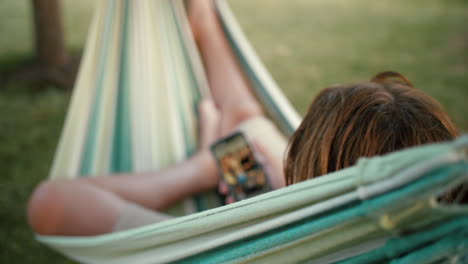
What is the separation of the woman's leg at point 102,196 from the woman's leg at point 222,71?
0.26 meters

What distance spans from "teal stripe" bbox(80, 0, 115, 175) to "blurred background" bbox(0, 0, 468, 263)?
0.41 meters

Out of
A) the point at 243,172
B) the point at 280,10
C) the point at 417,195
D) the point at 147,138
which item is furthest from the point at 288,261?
the point at 280,10

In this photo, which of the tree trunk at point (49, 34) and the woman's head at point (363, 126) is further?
the tree trunk at point (49, 34)

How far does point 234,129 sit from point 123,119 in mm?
399

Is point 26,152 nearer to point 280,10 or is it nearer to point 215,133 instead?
point 215,133

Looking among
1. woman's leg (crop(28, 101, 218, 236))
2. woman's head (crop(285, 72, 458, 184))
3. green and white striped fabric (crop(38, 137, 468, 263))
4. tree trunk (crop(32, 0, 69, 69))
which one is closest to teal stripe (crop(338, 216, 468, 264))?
green and white striped fabric (crop(38, 137, 468, 263))

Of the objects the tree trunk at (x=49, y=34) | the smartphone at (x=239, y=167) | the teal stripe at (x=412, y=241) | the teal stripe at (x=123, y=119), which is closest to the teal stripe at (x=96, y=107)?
the teal stripe at (x=123, y=119)

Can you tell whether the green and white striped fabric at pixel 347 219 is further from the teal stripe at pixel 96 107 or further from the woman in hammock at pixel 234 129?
the teal stripe at pixel 96 107

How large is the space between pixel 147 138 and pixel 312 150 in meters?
0.78

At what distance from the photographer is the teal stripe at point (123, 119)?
4.66 feet

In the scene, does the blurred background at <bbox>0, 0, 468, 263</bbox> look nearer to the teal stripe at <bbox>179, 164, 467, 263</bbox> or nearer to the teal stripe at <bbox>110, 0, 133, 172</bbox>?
the teal stripe at <bbox>110, 0, 133, 172</bbox>

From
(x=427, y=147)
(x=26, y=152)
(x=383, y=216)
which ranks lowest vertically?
(x=26, y=152)

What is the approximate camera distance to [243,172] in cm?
132

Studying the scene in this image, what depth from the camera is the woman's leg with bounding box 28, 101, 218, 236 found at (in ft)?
3.49
